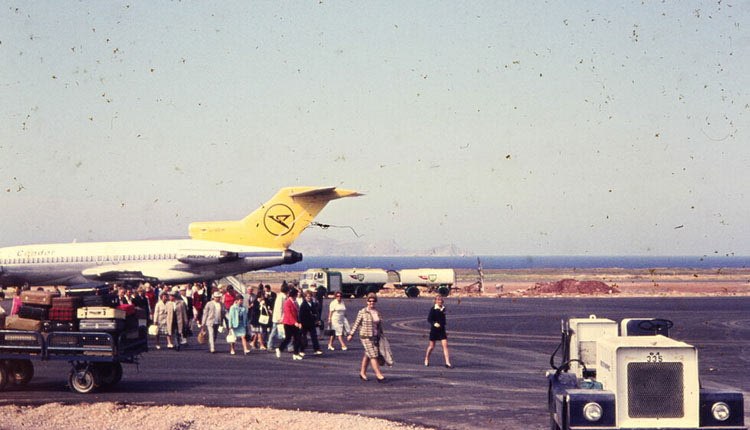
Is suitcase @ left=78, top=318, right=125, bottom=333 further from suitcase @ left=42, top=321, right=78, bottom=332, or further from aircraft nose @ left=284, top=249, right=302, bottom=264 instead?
aircraft nose @ left=284, top=249, right=302, bottom=264

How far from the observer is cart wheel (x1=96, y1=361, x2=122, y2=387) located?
15.8m

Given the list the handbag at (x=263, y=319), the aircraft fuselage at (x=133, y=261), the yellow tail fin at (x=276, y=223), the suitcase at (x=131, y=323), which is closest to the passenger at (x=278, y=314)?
the handbag at (x=263, y=319)

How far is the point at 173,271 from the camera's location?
45.4 m

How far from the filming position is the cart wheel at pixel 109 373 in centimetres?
1582

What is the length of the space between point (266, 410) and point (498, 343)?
13253 millimetres

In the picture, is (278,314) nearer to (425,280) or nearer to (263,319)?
(263,319)

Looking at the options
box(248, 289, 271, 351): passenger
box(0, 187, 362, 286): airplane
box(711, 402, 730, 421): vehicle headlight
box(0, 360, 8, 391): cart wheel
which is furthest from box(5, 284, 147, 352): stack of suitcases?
box(0, 187, 362, 286): airplane

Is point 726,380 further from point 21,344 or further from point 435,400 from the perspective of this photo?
point 21,344

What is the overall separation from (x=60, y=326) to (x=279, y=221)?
1277 inches

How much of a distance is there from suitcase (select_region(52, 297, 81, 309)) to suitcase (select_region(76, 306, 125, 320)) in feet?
0.90

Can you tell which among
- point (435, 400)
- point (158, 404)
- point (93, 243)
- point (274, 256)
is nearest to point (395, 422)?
point (435, 400)

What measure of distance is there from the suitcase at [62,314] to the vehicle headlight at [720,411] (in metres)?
11.5

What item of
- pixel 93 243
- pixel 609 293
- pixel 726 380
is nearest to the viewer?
pixel 726 380

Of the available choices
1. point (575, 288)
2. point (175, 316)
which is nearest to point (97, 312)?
point (175, 316)
